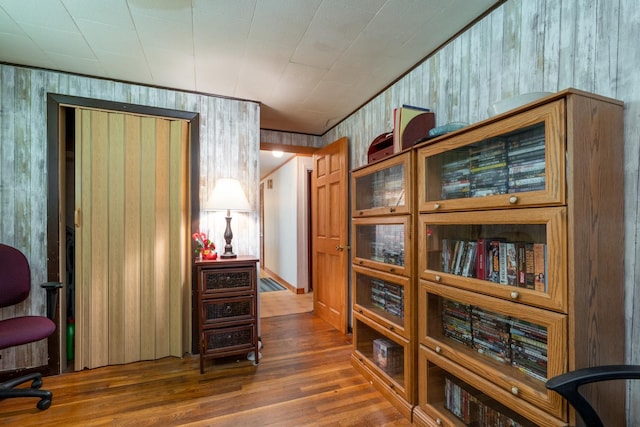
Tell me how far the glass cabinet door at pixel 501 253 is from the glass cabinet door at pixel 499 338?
0.18ft

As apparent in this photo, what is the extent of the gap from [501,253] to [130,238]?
272cm

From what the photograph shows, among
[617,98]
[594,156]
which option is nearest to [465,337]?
[594,156]

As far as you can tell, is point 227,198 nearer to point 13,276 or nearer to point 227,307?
point 227,307

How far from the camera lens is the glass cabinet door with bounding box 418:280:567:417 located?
1127 mm

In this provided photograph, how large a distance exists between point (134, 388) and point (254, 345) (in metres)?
0.88

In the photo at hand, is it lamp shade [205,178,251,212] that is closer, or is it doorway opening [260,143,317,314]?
lamp shade [205,178,251,212]

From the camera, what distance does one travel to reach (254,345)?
2.51 meters

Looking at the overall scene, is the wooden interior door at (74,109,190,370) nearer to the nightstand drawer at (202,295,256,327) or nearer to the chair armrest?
the chair armrest

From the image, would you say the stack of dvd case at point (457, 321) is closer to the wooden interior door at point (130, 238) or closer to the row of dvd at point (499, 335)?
the row of dvd at point (499, 335)

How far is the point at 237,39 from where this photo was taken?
77.5 inches

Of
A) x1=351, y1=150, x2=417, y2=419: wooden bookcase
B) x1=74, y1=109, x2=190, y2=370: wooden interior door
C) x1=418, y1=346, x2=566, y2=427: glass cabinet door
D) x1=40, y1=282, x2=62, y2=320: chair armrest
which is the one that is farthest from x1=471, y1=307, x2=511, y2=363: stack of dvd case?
x1=40, y1=282, x2=62, y2=320: chair armrest

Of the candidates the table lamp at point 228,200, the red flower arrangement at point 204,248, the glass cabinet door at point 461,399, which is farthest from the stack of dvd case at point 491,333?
the red flower arrangement at point 204,248

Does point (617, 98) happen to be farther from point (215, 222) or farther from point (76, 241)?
point (76, 241)

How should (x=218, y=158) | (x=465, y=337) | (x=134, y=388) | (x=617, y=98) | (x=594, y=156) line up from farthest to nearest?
(x=218, y=158) < (x=134, y=388) < (x=465, y=337) < (x=617, y=98) < (x=594, y=156)
